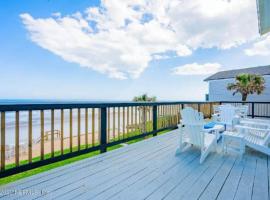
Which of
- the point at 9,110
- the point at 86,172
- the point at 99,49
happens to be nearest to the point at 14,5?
the point at 99,49

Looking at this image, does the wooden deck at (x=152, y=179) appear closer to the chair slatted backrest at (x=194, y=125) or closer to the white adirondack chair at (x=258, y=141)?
the white adirondack chair at (x=258, y=141)

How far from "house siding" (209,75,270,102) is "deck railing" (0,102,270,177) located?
11.1 m

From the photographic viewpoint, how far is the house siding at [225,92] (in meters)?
14.4

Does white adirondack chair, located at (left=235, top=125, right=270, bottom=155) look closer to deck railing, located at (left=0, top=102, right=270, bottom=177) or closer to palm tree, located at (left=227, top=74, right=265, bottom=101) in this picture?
deck railing, located at (left=0, top=102, right=270, bottom=177)

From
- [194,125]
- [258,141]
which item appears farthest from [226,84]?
[194,125]

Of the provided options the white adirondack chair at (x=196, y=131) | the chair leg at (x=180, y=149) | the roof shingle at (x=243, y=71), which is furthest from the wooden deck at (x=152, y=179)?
the roof shingle at (x=243, y=71)

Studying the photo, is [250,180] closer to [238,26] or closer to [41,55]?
[238,26]

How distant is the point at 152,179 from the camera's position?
2158mm

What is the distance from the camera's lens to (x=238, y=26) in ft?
22.4

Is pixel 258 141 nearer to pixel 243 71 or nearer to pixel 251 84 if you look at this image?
pixel 251 84

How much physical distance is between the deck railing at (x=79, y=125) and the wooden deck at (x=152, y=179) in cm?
24

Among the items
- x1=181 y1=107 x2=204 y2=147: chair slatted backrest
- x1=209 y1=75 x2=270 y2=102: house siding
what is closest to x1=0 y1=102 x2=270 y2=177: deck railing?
x1=181 y1=107 x2=204 y2=147: chair slatted backrest

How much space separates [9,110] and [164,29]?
794cm

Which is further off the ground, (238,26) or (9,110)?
(238,26)
